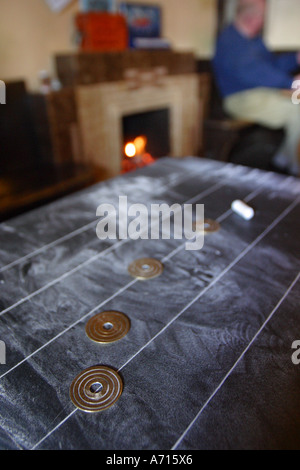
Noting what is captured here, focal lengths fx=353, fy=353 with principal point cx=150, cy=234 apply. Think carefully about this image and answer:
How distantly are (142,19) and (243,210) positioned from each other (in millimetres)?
2822

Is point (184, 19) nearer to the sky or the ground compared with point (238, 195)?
nearer to the sky

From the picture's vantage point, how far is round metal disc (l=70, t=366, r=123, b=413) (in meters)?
0.74

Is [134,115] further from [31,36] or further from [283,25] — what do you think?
[283,25]

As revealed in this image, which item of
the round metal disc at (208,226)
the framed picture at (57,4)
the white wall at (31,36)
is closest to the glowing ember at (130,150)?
the white wall at (31,36)

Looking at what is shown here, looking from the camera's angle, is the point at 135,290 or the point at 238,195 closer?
the point at 135,290

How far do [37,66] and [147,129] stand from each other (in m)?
1.49

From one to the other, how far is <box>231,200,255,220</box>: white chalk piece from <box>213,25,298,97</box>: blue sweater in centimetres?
270

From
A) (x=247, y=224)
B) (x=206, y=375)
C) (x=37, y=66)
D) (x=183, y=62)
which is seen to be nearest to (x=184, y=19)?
(x=183, y=62)

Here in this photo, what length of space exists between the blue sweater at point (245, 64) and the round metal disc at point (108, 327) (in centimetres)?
350

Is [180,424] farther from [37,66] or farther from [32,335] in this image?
[37,66]

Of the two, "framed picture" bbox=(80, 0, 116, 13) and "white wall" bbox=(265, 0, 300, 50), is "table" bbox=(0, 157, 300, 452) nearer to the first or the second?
"framed picture" bbox=(80, 0, 116, 13)

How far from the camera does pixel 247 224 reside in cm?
146
